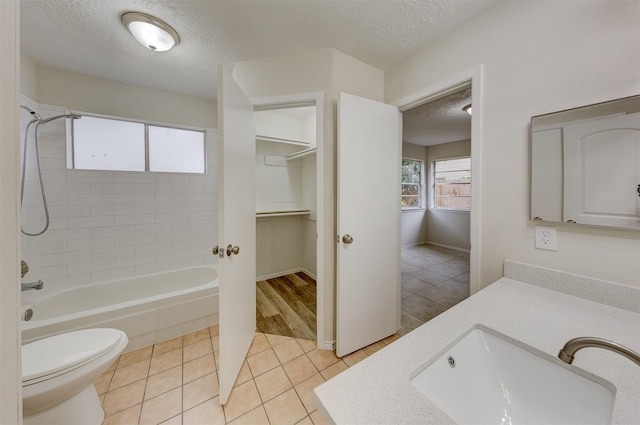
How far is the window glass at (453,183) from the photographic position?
190 inches

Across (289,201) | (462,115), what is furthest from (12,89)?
(462,115)

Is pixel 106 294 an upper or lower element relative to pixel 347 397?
lower

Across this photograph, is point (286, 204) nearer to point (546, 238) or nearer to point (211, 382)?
point (211, 382)

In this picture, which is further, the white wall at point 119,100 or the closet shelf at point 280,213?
the closet shelf at point 280,213

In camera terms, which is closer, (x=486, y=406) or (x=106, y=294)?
(x=486, y=406)

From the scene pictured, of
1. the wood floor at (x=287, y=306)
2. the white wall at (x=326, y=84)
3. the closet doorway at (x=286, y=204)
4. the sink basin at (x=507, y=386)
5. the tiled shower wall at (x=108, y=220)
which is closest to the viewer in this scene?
the sink basin at (x=507, y=386)

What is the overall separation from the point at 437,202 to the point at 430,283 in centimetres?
284

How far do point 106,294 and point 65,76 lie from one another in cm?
206

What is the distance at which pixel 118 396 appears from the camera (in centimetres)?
139

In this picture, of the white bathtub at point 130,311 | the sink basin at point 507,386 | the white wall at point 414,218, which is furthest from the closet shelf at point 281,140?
the white wall at point 414,218

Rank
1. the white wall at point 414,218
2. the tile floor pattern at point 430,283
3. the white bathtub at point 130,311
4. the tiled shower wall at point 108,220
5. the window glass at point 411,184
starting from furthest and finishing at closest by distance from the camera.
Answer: the window glass at point 411,184, the white wall at point 414,218, the tile floor pattern at point 430,283, the tiled shower wall at point 108,220, the white bathtub at point 130,311

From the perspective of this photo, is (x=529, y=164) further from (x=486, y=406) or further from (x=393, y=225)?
(x=486, y=406)

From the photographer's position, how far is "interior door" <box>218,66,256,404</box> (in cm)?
130

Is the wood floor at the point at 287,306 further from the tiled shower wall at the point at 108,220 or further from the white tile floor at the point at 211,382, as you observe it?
the tiled shower wall at the point at 108,220
